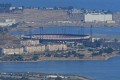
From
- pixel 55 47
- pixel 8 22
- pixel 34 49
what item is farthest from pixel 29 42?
pixel 8 22

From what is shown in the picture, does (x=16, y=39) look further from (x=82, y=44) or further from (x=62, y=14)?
(x=62, y=14)

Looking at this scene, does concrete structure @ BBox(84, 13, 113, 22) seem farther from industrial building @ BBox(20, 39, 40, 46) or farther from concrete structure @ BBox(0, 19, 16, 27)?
industrial building @ BBox(20, 39, 40, 46)

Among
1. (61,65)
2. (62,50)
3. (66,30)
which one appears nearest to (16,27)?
(66,30)

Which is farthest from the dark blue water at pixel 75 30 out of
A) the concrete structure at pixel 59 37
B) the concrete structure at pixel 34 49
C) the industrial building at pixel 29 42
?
the concrete structure at pixel 34 49

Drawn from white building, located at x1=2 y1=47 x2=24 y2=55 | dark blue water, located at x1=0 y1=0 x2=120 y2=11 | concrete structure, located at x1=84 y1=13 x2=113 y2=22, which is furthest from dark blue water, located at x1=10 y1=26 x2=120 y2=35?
dark blue water, located at x1=0 y1=0 x2=120 y2=11

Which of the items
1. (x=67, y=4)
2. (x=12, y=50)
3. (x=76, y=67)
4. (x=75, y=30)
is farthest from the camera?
(x=67, y=4)

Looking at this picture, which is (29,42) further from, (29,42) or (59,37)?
(59,37)

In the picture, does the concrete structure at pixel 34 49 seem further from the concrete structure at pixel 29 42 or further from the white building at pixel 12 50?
the concrete structure at pixel 29 42
